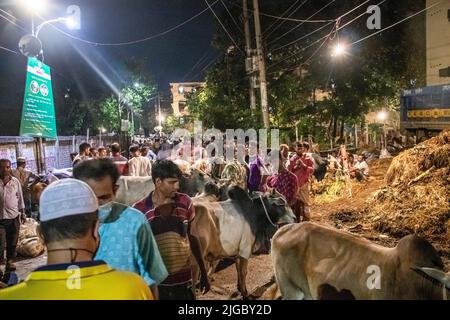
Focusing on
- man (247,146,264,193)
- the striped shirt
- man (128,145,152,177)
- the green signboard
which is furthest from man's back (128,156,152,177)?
the striped shirt

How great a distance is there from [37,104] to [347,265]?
27.0 feet

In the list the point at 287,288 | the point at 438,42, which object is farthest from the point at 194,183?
the point at 438,42

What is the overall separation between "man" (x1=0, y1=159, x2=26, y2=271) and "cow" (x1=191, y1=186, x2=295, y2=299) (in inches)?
132

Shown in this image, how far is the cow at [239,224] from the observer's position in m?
5.29

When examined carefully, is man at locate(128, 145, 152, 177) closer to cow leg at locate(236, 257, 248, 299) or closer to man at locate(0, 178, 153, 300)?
cow leg at locate(236, 257, 248, 299)

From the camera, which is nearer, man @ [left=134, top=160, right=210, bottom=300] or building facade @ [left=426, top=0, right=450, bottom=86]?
man @ [left=134, top=160, right=210, bottom=300]

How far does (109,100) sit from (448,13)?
26.5 meters

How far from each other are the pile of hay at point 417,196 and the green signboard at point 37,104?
7.95 meters

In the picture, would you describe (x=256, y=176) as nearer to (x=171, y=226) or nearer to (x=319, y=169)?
(x=171, y=226)

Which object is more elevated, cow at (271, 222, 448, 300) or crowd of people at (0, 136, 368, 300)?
crowd of people at (0, 136, 368, 300)

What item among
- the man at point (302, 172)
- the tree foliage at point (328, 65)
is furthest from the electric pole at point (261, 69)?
the tree foliage at point (328, 65)

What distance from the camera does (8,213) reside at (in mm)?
6758

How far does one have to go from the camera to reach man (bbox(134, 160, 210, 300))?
3.31 meters
